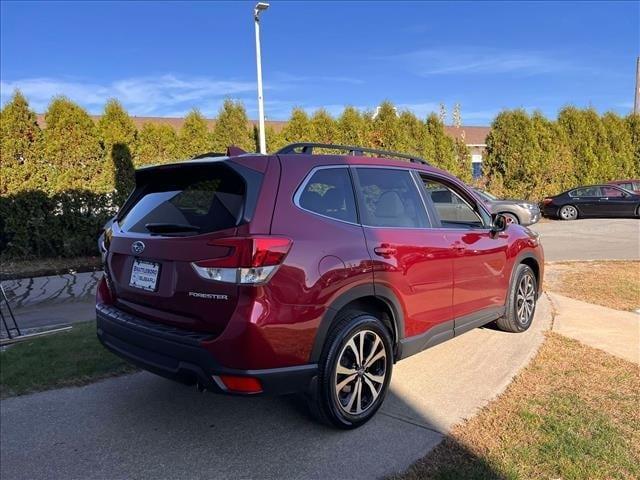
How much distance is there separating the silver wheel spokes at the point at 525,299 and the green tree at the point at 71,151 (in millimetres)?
10264

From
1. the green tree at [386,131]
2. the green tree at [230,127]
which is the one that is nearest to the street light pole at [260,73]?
the green tree at [230,127]

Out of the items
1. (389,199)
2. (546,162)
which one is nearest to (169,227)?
(389,199)

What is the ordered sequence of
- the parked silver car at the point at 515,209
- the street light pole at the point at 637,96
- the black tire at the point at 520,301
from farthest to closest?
the street light pole at the point at 637,96
the parked silver car at the point at 515,209
the black tire at the point at 520,301

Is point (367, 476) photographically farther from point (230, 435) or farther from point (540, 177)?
point (540, 177)

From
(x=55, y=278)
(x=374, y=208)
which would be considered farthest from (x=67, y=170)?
(x=374, y=208)

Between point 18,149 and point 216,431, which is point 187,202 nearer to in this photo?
point 216,431

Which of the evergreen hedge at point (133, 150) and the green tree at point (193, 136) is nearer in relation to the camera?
the evergreen hedge at point (133, 150)

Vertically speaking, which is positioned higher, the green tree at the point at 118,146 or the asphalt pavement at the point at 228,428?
the green tree at the point at 118,146

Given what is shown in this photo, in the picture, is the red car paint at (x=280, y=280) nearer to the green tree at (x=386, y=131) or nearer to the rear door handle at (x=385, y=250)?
the rear door handle at (x=385, y=250)

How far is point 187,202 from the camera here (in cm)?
344

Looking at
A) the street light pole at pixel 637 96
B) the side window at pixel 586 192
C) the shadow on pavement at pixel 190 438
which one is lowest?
the shadow on pavement at pixel 190 438

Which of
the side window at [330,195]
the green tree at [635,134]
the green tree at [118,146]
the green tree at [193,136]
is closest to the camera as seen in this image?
the side window at [330,195]

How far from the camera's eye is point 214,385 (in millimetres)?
2973

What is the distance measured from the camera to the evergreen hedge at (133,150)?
38.8 feet
